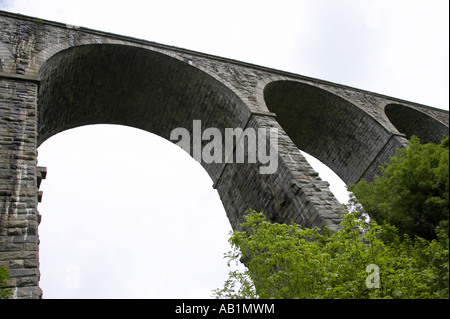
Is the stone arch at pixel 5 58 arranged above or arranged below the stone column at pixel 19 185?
above

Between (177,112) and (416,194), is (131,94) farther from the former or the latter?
(416,194)

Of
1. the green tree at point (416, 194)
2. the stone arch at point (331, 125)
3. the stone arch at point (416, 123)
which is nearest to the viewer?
the green tree at point (416, 194)

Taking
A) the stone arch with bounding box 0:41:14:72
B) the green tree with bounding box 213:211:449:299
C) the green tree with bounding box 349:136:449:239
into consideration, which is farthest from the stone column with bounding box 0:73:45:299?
the green tree with bounding box 349:136:449:239

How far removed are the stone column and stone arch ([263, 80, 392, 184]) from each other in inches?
326

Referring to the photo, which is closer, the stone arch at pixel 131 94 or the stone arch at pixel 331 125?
the stone arch at pixel 131 94

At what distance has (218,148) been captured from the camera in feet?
39.2

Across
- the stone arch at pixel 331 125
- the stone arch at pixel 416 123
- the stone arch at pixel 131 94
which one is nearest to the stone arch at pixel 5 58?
the stone arch at pixel 131 94

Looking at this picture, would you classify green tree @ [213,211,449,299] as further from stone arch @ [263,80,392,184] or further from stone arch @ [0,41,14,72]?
stone arch @ [263,80,392,184]

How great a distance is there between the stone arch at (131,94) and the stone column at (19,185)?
98.7 inches

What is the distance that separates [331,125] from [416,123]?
540 cm

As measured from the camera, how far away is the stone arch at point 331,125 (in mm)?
13750

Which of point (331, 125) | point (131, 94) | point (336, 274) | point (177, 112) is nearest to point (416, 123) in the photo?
point (331, 125)

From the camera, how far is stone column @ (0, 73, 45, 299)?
4168 mm

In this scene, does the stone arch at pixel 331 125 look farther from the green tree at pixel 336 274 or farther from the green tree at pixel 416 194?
the green tree at pixel 336 274
